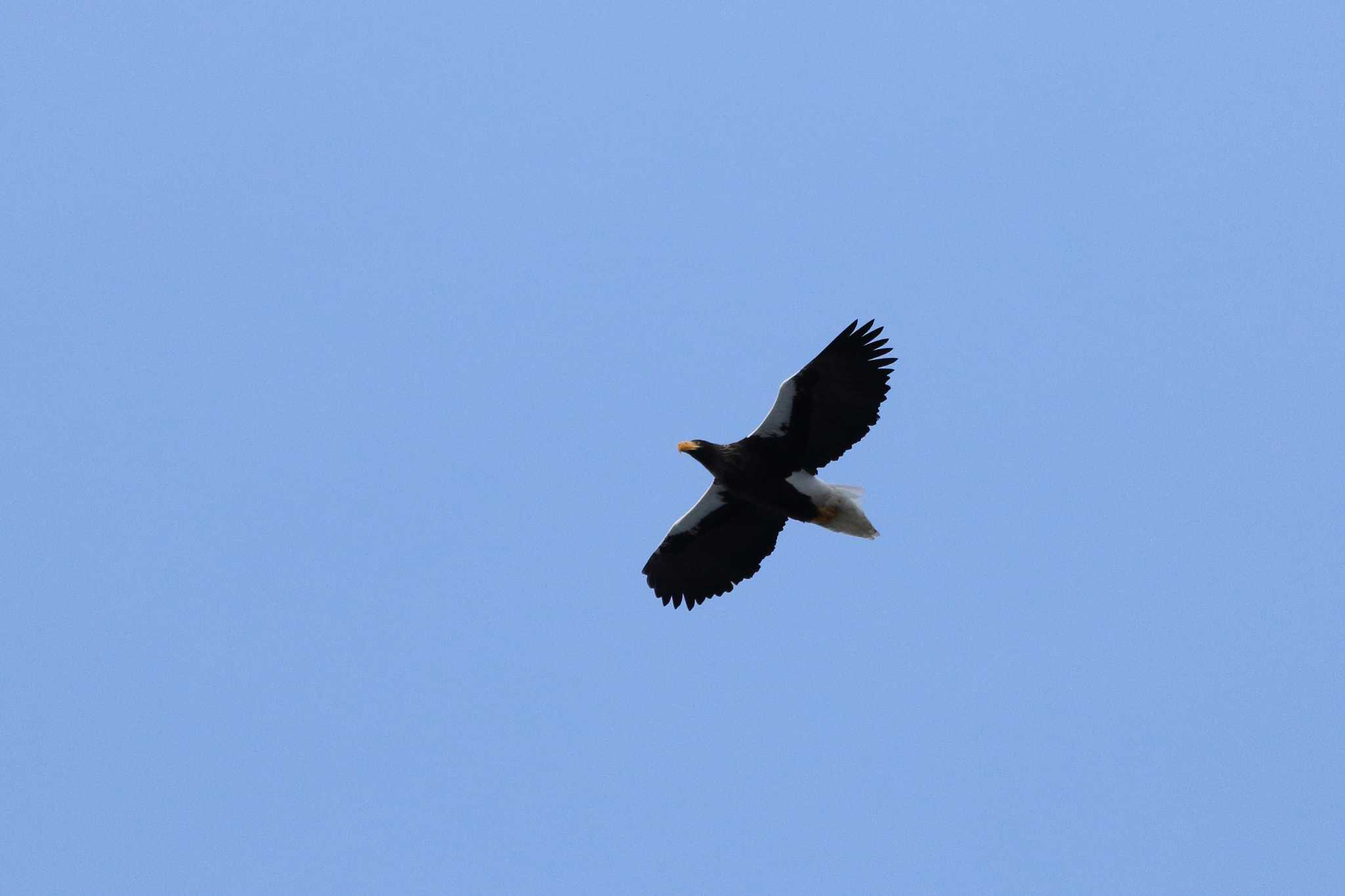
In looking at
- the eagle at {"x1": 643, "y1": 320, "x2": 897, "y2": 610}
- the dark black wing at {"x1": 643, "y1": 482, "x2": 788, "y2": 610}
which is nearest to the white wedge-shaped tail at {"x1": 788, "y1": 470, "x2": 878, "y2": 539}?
the eagle at {"x1": 643, "y1": 320, "x2": 897, "y2": 610}

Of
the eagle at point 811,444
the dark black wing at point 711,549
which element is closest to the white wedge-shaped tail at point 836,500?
the eagle at point 811,444

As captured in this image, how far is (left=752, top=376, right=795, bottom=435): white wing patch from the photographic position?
24.2 meters

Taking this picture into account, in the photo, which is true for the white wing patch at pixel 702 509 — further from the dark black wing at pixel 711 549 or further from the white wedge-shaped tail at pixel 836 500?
the white wedge-shaped tail at pixel 836 500

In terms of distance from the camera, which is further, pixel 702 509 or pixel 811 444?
pixel 702 509

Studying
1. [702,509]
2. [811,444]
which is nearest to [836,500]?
[811,444]

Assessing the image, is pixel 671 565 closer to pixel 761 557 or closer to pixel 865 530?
pixel 761 557

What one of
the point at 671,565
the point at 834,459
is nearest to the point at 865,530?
the point at 834,459

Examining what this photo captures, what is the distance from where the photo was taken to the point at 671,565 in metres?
26.4

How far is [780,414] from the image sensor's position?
24.4 metres

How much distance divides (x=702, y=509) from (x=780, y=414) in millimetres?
2084

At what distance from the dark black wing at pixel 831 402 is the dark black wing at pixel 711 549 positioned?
A: 133 centimetres

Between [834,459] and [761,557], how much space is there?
2.21 meters

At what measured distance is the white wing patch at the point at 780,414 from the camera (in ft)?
79.5

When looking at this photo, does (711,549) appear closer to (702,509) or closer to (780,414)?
(702,509)
